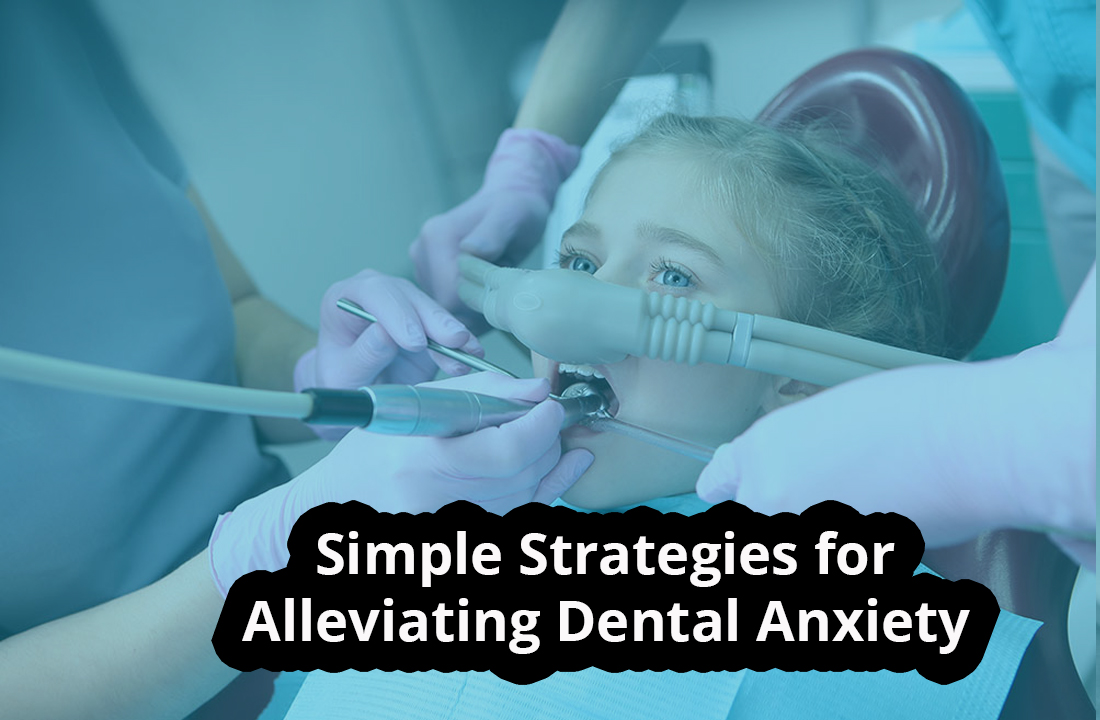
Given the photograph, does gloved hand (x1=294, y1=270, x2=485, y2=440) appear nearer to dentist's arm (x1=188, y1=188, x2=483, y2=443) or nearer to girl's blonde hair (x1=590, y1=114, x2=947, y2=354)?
dentist's arm (x1=188, y1=188, x2=483, y2=443)

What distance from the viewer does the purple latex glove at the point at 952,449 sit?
1.40ft

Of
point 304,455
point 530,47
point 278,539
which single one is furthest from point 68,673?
point 530,47

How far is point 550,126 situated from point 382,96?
24cm

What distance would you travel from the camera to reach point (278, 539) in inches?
27.9

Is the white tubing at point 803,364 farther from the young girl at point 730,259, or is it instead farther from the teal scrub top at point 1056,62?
the teal scrub top at point 1056,62

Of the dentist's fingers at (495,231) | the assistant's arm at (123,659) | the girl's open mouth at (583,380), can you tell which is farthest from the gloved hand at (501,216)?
the assistant's arm at (123,659)

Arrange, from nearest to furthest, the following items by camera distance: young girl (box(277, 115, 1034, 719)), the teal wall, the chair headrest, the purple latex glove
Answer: the purple latex glove, young girl (box(277, 115, 1034, 719)), the chair headrest, the teal wall

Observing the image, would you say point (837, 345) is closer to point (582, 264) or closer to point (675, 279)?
point (675, 279)

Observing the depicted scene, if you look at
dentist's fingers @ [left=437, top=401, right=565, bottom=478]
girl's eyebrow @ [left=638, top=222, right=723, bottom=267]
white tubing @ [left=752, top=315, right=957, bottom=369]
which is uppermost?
girl's eyebrow @ [left=638, top=222, right=723, bottom=267]

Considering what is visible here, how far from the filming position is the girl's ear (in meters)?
0.72

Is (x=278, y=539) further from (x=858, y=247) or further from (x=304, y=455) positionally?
(x=858, y=247)

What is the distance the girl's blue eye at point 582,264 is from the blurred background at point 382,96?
29cm

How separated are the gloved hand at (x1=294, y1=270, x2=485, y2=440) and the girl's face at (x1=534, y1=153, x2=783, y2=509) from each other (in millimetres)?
127

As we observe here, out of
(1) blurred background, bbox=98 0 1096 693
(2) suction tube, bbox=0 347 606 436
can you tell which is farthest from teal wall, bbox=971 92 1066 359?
(2) suction tube, bbox=0 347 606 436
